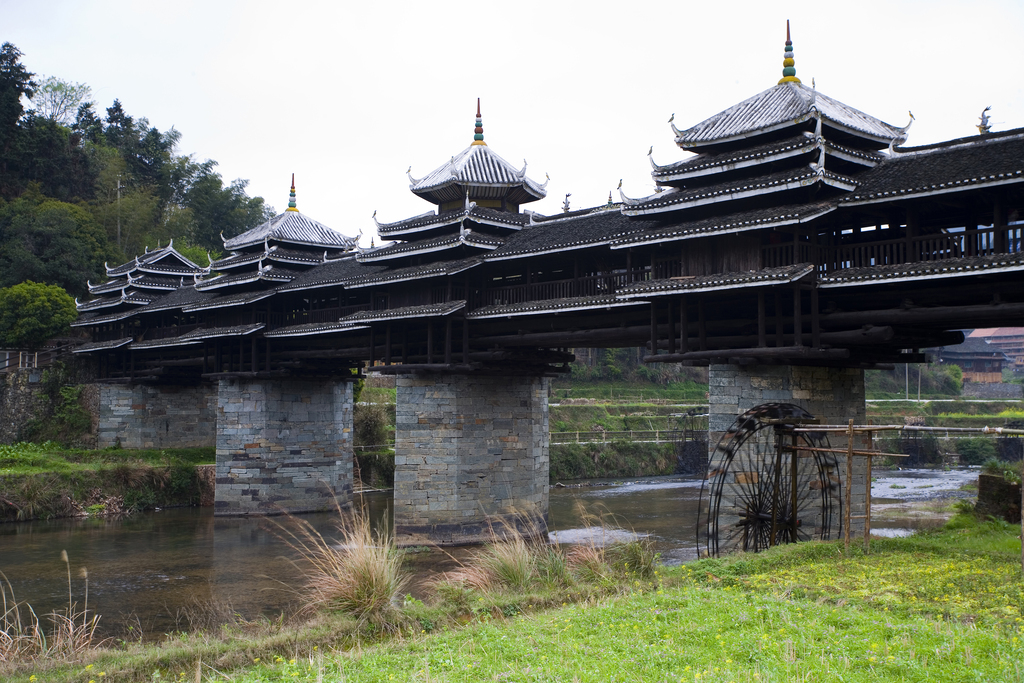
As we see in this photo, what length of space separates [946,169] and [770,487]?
6.23 m

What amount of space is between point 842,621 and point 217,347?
945 inches

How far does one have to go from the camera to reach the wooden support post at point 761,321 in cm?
1434

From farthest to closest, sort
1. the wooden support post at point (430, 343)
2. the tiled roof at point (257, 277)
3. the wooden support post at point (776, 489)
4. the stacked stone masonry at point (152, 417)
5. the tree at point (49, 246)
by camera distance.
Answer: the tree at point (49, 246) < the stacked stone masonry at point (152, 417) < the tiled roof at point (257, 277) < the wooden support post at point (430, 343) < the wooden support post at point (776, 489)

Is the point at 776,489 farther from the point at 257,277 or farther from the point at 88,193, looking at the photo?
the point at 88,193

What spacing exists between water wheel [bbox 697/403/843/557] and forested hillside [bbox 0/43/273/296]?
38.8 m

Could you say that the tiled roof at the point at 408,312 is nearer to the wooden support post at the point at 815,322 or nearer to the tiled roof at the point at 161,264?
the wooden support post at the point at 815,322

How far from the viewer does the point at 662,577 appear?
10.8 meters

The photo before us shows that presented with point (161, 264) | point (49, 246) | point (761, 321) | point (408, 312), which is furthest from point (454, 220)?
point (49, 246)

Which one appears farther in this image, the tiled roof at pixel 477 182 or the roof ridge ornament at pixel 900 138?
the tiled roof at pixel 477 182

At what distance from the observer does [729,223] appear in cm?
1448

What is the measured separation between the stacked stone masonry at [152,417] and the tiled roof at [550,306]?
63.2 feet

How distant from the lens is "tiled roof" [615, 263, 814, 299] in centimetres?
1345

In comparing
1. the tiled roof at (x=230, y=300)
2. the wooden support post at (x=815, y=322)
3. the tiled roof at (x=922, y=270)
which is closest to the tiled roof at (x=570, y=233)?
the wooden support post at (x=815, y=322)

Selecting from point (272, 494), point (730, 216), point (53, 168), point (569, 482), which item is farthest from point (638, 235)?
point (53, 168)
